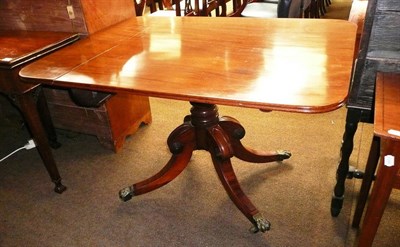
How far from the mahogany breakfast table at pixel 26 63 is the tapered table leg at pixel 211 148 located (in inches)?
18.7

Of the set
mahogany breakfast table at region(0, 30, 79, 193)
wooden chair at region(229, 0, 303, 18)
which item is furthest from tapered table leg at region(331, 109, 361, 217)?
wooden chair at region(229, 0, 303, 18)

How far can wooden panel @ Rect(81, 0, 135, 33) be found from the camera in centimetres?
166

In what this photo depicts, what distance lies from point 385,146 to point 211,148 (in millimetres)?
820

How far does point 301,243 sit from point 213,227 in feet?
1.28

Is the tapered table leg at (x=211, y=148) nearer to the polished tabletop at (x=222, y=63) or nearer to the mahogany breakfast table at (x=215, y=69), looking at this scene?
the mahogany breakfast table at (x=215, y=69)

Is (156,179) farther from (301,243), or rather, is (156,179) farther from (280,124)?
(280,124)

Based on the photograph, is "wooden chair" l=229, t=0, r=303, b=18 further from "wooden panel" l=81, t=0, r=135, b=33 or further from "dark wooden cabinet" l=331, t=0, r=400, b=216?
"dark wooden cabinet" l=331, t=0, r=400, b=216

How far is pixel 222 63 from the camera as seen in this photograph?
116 cm

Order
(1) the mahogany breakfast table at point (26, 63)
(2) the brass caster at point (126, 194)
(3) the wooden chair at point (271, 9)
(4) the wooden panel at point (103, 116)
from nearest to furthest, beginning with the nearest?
(1) the mahogany breakfast table at point (26, 63), (2) the brass caster at point (126, 194), (4) the wooden panel at point (103, 116), (3) the wooden chair at point (271, 9)

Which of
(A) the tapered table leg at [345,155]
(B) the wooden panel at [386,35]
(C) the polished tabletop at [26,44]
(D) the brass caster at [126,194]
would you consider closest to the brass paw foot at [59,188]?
(D) the brass caster at [126,194]

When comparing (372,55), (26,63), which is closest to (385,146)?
(372,55)

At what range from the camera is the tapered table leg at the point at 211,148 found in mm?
1490

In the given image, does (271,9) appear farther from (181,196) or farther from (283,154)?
(181,196)

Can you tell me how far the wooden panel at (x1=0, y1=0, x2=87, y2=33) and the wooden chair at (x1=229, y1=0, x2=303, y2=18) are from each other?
164 centimetres
